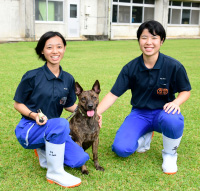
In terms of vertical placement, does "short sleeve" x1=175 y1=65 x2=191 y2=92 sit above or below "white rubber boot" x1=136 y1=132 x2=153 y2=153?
above

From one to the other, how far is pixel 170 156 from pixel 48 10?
67.9 feet

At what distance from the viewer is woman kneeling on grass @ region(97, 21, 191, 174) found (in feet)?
11.1

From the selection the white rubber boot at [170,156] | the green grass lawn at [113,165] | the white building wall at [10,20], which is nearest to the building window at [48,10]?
the white building wall at [10,20]

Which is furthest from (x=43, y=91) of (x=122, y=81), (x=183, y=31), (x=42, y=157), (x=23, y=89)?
(x=183, y=31)

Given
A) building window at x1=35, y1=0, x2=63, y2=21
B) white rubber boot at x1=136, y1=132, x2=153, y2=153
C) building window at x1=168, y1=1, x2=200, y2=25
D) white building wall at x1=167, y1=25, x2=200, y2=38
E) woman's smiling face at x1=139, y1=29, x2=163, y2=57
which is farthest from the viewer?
building window at x1=168, y1=1, x2=200, y2=25

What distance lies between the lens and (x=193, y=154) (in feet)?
12.2

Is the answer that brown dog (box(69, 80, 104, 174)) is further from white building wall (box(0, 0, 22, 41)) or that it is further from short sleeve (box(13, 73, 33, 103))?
white building wall (box(0, 0, 22, 41))

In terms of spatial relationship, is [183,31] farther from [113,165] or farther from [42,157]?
[42,157]

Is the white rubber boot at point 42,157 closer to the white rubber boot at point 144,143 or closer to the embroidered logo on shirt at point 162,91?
the white rubber boot at point 144,143

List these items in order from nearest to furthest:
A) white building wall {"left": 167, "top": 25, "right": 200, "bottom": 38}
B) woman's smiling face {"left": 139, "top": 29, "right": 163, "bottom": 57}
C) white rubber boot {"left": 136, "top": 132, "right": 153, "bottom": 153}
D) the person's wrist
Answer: the person's wrist < woman's smiling face {"left": 139, "top": 29, "right": 163, "bottom": 57} < white rubber boot {"left": 136, "top": 132, "right": 153, "bottom": 153} < white building wall {"left": 167, "top": 25, "right": 200, "bottom": 38}

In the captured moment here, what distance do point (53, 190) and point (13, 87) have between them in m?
4.67

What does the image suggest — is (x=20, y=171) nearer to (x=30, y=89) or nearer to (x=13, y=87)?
(x=30, y=89)

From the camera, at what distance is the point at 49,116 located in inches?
128

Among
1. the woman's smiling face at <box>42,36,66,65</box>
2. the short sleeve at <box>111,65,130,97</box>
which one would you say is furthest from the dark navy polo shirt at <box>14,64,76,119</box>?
the short sleeve at <box>111,65,130,97</box>
